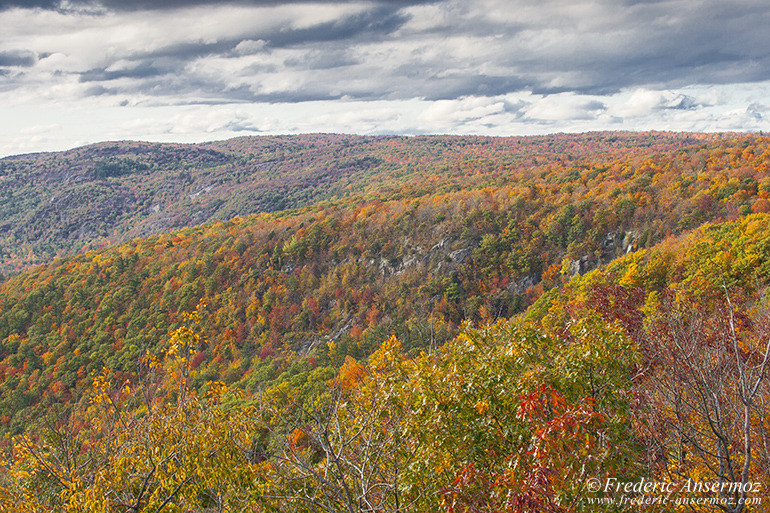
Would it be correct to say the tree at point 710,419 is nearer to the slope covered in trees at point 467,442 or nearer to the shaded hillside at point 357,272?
the slope covered in trees at point 467,442

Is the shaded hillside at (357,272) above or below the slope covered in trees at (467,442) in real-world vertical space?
below

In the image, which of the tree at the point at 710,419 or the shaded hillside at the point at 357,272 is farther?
the shaded hillside at the point at 357,272

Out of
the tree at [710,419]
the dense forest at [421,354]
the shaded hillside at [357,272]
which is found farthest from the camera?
the shaded hillside at [357,272]

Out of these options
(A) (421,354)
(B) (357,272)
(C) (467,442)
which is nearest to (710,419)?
(C) (467,442)

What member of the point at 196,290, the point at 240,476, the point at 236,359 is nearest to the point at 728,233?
the point at 240,476

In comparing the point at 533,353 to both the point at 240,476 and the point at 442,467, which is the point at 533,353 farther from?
the point at 240,476

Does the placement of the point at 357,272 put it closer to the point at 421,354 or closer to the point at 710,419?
the point at 421,354

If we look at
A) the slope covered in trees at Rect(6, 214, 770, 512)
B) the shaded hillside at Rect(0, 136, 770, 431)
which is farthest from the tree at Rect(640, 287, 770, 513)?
the shaded hillside at Rect(0, 136, 770, 431)

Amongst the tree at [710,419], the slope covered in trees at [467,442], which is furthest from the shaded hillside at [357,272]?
the slope covered in trees at [467,442]
